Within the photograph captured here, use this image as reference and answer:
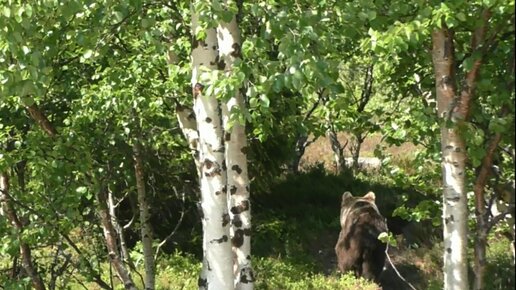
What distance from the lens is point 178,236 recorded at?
1401 cm

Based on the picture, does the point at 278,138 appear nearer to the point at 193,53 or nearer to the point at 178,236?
the point at 178,236

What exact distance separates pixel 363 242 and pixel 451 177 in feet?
23.6

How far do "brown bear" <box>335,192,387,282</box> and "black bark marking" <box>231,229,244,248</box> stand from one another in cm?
592

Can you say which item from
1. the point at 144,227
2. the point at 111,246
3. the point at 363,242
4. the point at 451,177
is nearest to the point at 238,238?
the point at 111,246

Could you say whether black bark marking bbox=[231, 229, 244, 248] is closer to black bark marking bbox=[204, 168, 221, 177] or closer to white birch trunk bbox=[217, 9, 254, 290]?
white birch trunk bbox=[217, 9, 254, 290]

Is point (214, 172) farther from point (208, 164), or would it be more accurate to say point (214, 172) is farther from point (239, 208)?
point (239, 208)

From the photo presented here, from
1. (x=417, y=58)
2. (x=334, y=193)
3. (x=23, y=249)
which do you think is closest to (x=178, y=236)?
(x=334, y=193)

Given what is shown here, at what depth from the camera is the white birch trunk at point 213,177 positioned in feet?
16.4

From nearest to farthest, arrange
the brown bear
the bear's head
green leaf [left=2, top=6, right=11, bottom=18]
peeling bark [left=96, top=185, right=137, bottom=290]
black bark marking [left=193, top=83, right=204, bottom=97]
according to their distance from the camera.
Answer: green leaf [left=2, top=6, right=11, bottom=18], black bark marking [left=193, top=83, right=204, bottom=97], peeling bark [left=96, top=185, right=137, bottom=290], the brown bear, the bear's head

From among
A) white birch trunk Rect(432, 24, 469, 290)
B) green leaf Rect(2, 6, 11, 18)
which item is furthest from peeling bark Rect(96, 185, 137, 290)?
white birch trunk Rect(432, 24, 469, 290)

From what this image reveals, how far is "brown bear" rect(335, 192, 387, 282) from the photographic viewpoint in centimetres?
1161

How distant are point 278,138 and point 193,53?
25.3ft

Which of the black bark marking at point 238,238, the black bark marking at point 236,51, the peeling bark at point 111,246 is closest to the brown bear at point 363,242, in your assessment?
the peeling bark at point 111,246

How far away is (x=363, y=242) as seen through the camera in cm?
1171
